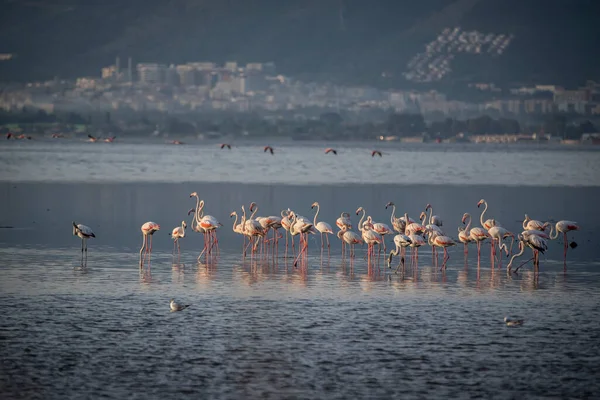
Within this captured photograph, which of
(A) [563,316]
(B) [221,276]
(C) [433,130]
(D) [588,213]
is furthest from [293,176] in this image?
(C) [433,130]

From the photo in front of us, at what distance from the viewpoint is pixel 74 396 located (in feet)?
39.4

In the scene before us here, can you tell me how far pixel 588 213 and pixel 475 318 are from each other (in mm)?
18317

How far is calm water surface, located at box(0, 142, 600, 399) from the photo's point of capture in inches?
495

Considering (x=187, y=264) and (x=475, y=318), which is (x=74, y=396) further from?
(x=187, y=264)

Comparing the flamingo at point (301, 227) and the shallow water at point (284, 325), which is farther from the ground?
the flamingo at point (301, 227)

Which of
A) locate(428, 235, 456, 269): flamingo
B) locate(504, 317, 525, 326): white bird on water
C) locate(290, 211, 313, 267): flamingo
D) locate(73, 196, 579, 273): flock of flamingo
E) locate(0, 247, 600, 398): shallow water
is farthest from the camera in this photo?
locate(290, 211, 313, 267): flamingo

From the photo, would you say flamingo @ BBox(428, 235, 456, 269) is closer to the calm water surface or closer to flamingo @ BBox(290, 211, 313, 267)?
the calm water surface

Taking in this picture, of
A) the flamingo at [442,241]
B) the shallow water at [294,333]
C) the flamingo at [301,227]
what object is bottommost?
the shallow water at [294,333]

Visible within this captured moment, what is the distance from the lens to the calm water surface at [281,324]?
1258cm

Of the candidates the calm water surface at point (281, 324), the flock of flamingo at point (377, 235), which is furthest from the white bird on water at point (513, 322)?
the flock of flamingo at point (377, 235)

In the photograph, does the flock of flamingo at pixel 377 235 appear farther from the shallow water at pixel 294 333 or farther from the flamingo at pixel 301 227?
the shallow water at pixel 294 333

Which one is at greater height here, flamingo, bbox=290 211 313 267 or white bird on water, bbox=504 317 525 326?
flamingo, bbox=290 211 313 267

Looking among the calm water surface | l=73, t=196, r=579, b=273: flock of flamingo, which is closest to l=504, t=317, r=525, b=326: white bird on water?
the calm water surface

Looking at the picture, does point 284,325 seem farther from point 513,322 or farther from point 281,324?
point 513,322
